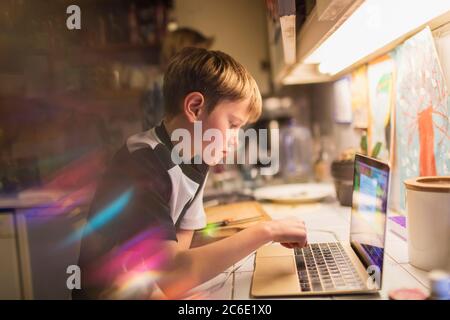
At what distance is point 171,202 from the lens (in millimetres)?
901

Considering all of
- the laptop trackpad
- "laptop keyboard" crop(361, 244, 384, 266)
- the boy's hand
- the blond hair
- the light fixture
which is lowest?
the laptop trackpad

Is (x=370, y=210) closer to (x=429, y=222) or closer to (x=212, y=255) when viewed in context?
(x=429, y=222)

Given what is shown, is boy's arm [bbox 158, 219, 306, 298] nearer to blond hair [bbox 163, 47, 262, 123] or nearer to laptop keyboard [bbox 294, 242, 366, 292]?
laptop keyboard [bbox 294, 242, 366, 292]

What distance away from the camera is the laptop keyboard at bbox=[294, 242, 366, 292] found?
69 cm

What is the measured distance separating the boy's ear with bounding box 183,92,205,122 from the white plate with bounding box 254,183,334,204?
1.95ft

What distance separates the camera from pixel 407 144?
1.06 metres

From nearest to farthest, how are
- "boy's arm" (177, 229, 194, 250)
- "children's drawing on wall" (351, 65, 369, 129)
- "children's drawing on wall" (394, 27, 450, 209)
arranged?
"children's drawing on wall" (394, 27, 450, 209), "boy's arm" (177, 229, 194, 250), "children's drawing on wall" (351, 65, 369, 129)

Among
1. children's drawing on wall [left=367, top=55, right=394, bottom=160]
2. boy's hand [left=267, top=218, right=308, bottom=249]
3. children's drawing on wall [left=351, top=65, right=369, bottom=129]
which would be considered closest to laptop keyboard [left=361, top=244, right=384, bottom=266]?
boy's hand [left=267, top=218, right=308, bottom=249]

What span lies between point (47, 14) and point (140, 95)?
2.14ft

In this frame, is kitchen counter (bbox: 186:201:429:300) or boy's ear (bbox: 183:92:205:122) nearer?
kitchen counter (bbox: 186:201:429:300)

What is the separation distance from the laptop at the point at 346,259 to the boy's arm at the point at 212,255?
0.06 meters

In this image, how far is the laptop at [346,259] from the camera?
2.20 ft

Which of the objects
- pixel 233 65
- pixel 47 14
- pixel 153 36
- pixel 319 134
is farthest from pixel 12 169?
pixel 319 134
